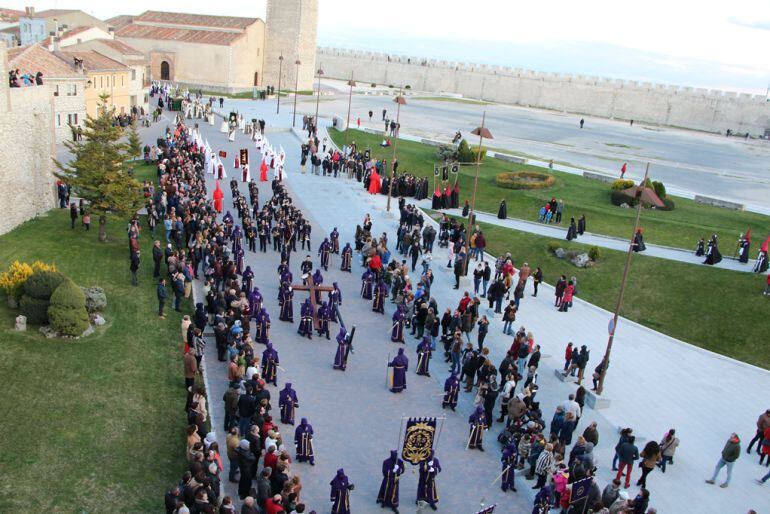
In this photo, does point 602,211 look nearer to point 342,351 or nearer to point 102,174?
point 342,351

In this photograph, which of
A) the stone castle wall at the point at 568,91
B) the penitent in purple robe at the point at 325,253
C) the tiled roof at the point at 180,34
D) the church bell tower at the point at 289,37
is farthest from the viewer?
the stone castle wall at the point at 568,91

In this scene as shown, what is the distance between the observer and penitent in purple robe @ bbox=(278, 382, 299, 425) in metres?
14.1

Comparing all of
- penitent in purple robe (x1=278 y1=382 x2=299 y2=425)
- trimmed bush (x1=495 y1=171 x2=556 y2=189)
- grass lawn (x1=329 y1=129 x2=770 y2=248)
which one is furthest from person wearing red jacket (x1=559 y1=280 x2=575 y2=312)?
trimmed bush (x1=495 y1=171 x2=556 y2=189)

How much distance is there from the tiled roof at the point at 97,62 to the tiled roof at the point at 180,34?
2655cm

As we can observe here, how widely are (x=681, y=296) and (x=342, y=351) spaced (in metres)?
13.0

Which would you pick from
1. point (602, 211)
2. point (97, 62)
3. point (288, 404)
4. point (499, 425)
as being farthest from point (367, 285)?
point (97, 62)

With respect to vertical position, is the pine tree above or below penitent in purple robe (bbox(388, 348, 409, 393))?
above

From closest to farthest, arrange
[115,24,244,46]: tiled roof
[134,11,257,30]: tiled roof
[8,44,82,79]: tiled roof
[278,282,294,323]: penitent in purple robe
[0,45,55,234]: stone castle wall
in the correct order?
[278,282,294,323]: penitent in purple robe → [0,45,55,234]: stone castle wall → [8,44,82,79]: tiled roof → [115,24,244,46]: tiled roof → [134,11,257,30]: tiled roof

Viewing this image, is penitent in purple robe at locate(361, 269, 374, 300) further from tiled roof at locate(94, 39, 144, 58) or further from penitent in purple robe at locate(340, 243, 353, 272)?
tiled roof at locate(94, 39, 144, 58)

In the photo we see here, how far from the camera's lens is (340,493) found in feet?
37.6

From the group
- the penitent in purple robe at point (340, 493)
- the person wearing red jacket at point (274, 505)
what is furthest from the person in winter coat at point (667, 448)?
the person wearing red jacket at point (274, 505)

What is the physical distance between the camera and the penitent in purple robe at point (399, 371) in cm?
1598

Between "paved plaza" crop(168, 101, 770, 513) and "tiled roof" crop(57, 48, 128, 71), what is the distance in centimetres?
2643

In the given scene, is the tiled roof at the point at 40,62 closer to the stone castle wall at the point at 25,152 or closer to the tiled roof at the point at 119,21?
the stone castle wall at the point at 25,152
